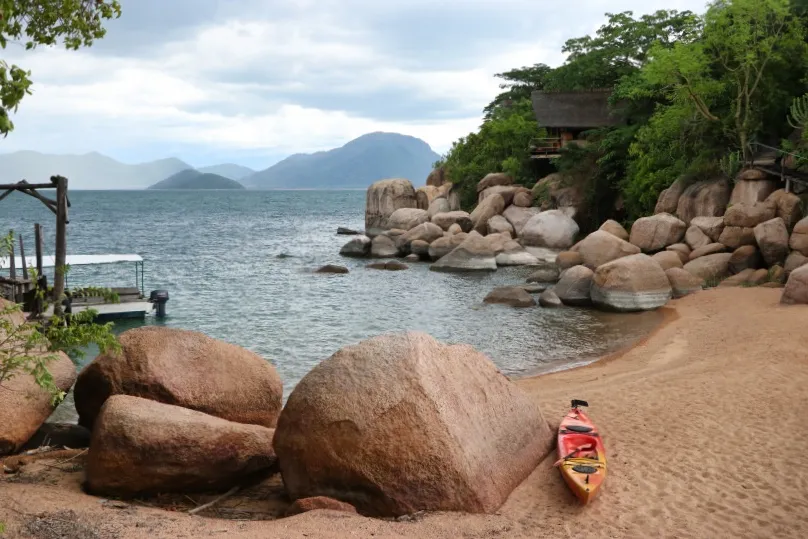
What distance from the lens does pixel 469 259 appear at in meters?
33.7

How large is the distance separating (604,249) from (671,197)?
5.82 meters

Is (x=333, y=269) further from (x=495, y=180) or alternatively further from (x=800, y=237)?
(x=800, y=237)

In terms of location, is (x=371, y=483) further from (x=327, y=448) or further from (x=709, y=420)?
(x=709, y=420)

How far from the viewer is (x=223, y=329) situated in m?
22.6

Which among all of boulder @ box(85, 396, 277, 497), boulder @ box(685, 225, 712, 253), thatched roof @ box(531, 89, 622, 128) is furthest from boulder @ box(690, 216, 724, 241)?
boulder @ box(85, 396, 277, 497)

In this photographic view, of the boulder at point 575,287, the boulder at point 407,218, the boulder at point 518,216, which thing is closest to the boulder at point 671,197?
the boulder at point 518,216

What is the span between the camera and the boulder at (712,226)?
27250 mm

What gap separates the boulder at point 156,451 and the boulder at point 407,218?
37.1 meters

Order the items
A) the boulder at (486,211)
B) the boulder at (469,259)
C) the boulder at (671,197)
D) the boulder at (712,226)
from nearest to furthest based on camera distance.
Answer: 1. the boulder at (712,226)
2. the boulder at (671,197)
3. the boulder at (469,259)
4. the boulder at (486,211)

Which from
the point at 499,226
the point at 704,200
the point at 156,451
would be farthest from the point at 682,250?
the point at 156,451

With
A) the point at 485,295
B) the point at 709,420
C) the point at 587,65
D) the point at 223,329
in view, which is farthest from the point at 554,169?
the point at 709,420

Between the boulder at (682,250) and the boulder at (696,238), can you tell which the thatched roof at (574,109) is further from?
the boulder at (682,250)

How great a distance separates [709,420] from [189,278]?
26.2 meters

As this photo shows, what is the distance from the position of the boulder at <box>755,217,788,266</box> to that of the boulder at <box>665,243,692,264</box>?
9.87 ft
